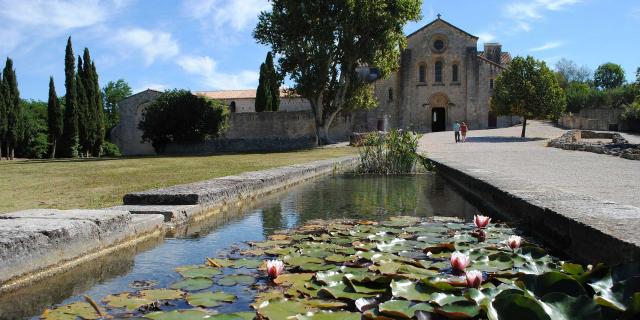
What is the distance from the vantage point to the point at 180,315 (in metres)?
2.47

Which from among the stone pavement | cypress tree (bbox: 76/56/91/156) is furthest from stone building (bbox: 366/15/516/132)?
the stone pavement

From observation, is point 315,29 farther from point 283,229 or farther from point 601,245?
point 601,245

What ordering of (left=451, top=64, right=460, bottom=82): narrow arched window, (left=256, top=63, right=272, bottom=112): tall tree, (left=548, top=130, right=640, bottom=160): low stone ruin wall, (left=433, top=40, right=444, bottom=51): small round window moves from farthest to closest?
(left=451, top=64, right=460, bottom=82): narrow arched window
(left=433, top=40, right=444, bottom=51): small round window
(left=256, top=63, right=272, bottom=112): tall tree
(left=548, top=130, right=640, bottom=160): low stone ruin wall

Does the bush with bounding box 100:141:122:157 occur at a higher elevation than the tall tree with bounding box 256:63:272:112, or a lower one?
lower

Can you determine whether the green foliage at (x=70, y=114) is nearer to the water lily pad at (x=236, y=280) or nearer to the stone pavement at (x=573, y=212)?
the stone pavement at (x=573, y=212)

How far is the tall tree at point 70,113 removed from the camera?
35938 millimetres

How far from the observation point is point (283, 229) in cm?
508

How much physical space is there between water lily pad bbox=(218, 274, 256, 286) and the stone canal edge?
1147 mm

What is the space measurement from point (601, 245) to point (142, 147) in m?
44.9

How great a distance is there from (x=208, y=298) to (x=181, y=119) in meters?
32.7

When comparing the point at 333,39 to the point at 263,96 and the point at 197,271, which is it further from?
the point at 197,271

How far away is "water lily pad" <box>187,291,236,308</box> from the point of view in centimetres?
268

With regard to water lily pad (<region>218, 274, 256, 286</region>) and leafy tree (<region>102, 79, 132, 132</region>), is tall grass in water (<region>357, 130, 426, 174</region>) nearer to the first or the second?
water lily pad (<region>218, 274, 256, 286</region>)

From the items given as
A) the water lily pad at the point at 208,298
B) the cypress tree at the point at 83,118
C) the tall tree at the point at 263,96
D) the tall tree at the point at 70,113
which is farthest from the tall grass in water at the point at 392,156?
the tall tree at the point at 263,96
